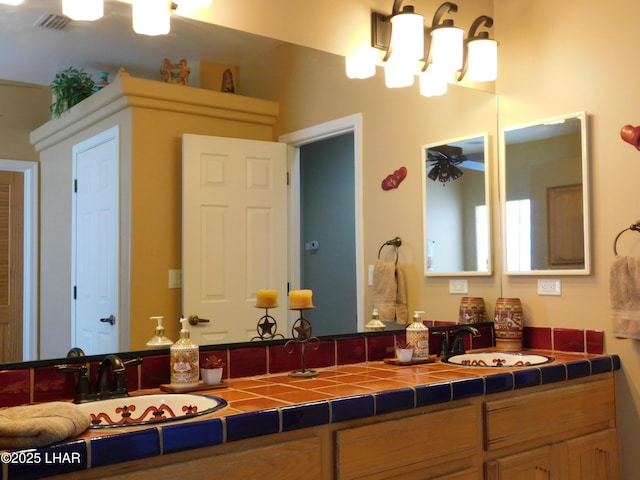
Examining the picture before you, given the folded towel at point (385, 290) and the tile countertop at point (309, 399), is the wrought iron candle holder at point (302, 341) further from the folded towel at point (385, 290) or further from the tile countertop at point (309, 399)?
the folded towel at point (385, 290)

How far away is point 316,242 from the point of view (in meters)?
2.41

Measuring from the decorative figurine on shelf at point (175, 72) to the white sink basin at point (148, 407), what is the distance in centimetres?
96

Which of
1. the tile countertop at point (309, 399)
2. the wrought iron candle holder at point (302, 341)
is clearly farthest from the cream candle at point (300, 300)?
the tile countertop at point (309, 399)

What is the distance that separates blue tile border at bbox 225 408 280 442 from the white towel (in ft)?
3.55

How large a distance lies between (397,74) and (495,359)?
120cm

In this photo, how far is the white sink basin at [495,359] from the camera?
99.3 inches

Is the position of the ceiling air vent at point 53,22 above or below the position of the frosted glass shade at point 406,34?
below

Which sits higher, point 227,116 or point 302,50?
point 302,50

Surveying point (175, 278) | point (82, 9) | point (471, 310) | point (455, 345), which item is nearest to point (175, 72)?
point (82, 9)

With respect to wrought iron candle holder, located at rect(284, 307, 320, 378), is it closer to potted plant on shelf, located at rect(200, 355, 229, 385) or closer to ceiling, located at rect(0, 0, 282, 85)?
potted plant on shelf, located at rect(200, 355, 229, 385)

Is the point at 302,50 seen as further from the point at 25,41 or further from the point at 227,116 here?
the point at 25,41

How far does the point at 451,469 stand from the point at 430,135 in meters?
1.43

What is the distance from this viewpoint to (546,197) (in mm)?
2834

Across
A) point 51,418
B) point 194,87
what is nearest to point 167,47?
point 194,87
